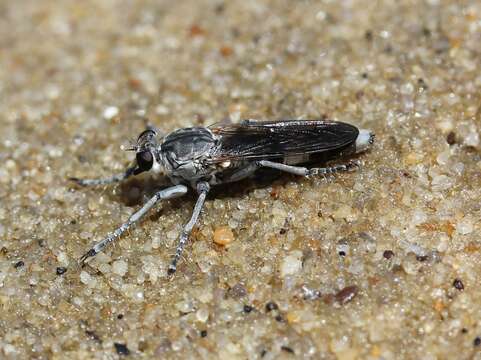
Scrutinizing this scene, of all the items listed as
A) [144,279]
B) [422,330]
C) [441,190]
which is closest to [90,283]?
[144,279]

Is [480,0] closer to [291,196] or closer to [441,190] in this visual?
[441,190]

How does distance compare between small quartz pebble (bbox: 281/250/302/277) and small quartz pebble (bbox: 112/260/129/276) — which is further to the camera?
small quartz pebble (bbox: 112/260/129/276)

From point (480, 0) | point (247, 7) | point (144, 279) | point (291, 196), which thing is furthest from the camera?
point (247, 7)

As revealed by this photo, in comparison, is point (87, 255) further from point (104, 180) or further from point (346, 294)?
point (346, 294)

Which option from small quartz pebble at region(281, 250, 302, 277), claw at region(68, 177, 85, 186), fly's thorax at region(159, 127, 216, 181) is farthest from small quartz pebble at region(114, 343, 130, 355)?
claw at region(68, 177, 85, 186)

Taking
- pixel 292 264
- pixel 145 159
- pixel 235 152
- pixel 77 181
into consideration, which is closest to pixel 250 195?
pixel 235 152

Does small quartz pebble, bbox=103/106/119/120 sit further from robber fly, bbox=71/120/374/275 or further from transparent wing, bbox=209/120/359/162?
transparent wing, bbox=209/120/359/162

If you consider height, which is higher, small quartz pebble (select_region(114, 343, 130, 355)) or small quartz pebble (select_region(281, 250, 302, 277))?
small quartz pebble (select_region(281, 250, 302, 277))
